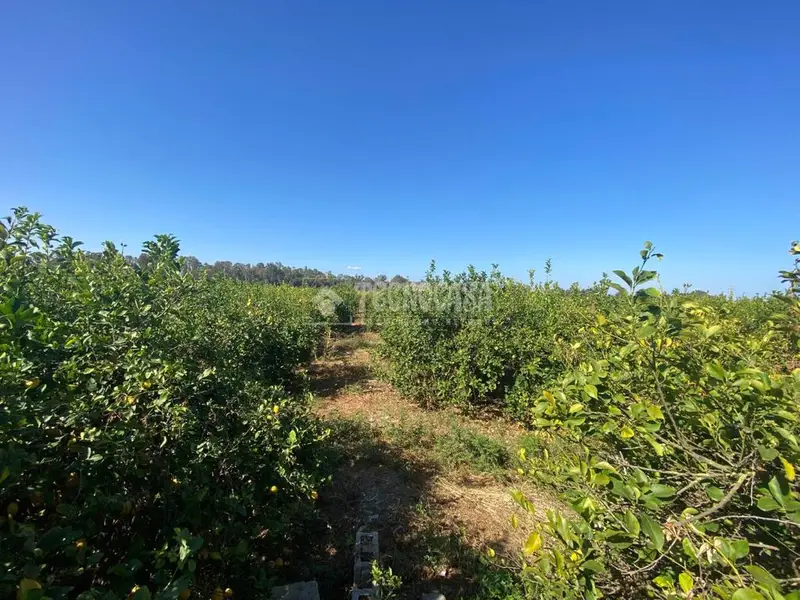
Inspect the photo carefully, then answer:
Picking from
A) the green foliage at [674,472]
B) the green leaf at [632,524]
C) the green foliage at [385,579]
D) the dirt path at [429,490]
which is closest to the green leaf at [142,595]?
the green foliage at [674,472]

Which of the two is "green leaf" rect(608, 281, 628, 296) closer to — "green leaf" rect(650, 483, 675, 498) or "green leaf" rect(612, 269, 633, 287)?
"green leaf" rect(612, 269, 633, 287)

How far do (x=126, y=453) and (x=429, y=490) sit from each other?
3.11 m

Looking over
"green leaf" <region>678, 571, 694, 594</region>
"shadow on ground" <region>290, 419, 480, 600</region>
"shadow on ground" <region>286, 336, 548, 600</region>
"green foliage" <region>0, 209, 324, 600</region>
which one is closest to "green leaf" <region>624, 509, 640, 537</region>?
"green leaf" <region>678, 571, 694, 594</region>

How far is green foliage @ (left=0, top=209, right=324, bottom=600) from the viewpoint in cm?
105

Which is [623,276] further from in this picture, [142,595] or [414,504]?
[414,504]

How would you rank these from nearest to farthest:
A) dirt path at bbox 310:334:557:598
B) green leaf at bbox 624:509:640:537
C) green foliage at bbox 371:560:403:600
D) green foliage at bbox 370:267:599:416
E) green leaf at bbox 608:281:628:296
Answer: green leaf at bbox 624:509:640:537
green leaf at bbox 608:281:628:296
green foliage at bbox 371:560:403:600
dirt path at bbox 310:334:557:598
green foliage at bbox 370:267:599:416

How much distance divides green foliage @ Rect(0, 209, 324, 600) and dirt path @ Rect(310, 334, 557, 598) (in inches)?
42.3

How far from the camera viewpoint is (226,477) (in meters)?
1.75

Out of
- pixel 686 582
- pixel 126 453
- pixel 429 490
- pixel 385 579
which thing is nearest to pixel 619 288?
pixel 686 582

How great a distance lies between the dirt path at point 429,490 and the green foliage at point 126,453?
1075mm

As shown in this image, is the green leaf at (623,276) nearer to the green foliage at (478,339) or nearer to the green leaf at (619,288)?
the green leaf at (619,288)

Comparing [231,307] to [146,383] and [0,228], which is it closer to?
[0,228]

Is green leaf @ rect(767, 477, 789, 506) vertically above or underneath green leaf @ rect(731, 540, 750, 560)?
→ above

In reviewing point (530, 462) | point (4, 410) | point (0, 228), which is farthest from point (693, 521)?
point (0, 228)
